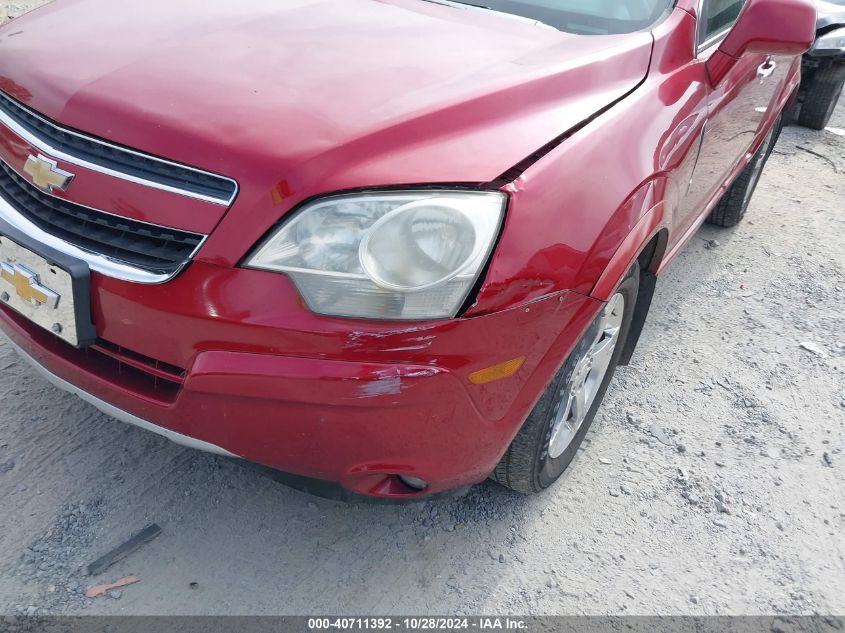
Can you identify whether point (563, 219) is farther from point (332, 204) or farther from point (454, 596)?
point (454, 596)

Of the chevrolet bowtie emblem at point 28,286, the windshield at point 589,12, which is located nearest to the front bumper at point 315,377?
the chevrolet bowtie emblem at point 28,286

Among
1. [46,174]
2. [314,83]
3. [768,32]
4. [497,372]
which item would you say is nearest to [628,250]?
[497,372]

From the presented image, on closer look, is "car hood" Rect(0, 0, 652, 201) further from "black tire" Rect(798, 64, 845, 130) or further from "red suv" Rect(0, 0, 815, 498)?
"black tire" Rect(798, 64, 845, 130)

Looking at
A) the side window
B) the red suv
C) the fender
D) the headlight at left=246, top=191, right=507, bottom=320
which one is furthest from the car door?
the headlight at left=246, top=191, right=507, bottom=320

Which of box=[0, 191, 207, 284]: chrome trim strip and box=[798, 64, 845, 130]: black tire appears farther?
box=[798, 64, 845, 130]: black tire

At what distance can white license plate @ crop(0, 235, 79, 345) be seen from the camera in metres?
1.66

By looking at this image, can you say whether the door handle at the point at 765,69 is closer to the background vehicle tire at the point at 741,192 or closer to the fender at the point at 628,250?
the background vehicle tire at the point at 741,192

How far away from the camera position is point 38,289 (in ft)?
5.58

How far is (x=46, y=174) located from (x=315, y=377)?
0.77m

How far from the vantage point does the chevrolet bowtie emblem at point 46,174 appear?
1681mm

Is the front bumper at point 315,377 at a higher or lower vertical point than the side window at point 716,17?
lower

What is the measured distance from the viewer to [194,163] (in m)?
1.57

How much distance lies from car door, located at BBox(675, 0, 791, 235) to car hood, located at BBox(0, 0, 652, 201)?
0.45 metres

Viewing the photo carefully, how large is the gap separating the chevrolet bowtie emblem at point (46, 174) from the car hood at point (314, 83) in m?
0.10
